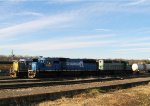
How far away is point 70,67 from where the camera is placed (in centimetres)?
5381

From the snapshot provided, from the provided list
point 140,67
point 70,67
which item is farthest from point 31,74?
point 140,67

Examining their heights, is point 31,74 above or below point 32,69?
below

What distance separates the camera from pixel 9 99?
17.0 m

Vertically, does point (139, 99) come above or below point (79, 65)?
below

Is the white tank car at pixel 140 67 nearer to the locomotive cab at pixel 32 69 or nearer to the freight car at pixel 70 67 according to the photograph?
the freight car at pixel 70 67

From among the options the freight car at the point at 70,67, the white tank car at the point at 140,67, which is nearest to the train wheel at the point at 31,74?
the freight car at the point at 70,67

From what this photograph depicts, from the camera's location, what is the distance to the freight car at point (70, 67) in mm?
48438

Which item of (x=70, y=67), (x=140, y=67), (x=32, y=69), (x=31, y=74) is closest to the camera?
(x=31, y=74)

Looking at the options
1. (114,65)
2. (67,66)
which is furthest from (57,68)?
(114,65)

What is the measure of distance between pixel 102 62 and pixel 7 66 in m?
18.7

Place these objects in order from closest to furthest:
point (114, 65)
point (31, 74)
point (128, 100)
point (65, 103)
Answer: point (65, 103) < point (128, 100) < point (31, 74) < point (114, 65)

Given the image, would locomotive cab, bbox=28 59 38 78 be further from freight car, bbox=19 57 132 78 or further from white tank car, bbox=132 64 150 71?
white tank car, bbox=132 64 150 71

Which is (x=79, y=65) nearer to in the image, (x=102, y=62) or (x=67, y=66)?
(x=67, y=66)

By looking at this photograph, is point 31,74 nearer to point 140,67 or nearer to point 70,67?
point 70,67
